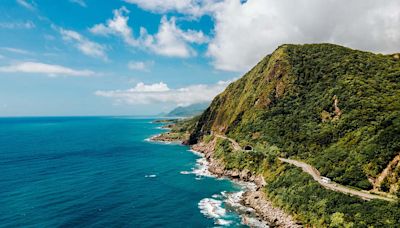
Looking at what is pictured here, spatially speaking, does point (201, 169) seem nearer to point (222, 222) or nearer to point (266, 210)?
point (266, 210)

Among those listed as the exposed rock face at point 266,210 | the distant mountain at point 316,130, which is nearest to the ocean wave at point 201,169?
the distant mountain at point 316,130

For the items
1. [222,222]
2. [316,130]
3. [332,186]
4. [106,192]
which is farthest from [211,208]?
[316,130]

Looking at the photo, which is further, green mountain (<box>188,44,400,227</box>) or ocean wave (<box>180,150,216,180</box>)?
ocean wave (<box>180,150,216,180</box>)

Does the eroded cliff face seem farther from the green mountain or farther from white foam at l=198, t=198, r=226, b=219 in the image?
white foam at l=198, t=198, r=226, b=219

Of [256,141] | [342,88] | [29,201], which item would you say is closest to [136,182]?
[29,201]

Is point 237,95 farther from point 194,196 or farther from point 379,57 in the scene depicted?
point 194,196

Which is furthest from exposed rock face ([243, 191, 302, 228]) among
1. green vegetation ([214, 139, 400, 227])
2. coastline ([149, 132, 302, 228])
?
green vegetation ([214, 139, 400, 227])
